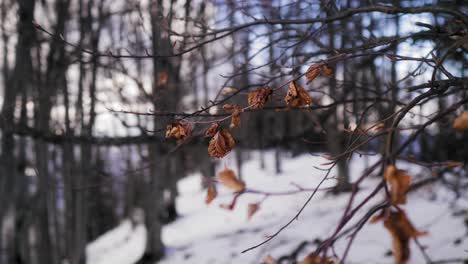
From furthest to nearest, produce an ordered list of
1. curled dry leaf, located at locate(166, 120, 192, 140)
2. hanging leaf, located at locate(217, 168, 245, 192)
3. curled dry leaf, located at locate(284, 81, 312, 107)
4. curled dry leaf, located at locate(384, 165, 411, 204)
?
1. curled dry leaf, located at locate(166, 120, 192, 140)
2. curled dry leaf, located at locate(284, 81, 312, 107)
3. hanging leaf, located at locate(217, 168, 245, 192)
4. curled dry leaf, located at locate(384, 165, 411, 204)

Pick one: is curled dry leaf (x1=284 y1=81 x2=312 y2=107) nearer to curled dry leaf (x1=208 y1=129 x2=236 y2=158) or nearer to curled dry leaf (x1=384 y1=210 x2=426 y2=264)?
curled dry leaf (x1=208 y1=129 x2=236 y2=158)

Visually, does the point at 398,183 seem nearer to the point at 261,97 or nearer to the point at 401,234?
the point at 401,234

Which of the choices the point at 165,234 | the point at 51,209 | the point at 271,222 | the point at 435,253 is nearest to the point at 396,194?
the point at 435,253

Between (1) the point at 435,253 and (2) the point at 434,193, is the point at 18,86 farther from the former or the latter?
(2) the point at 434,193

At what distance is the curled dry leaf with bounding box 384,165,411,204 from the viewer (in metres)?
0.91

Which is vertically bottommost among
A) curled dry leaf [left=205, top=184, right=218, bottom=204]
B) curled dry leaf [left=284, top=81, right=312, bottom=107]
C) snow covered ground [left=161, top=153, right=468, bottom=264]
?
snow covered ground [left=161, top=153, right=468, bottom=264]

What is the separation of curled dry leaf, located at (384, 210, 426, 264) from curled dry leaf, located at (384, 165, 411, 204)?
5 centimetres

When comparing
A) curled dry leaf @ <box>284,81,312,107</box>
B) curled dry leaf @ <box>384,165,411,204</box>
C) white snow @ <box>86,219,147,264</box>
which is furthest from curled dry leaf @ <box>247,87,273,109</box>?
white snow @ <box>86,219,147,264</box>

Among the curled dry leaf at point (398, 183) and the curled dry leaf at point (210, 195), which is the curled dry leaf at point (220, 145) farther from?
the curled dry leaf at point (398, 183)

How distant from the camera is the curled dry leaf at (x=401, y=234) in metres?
0.92

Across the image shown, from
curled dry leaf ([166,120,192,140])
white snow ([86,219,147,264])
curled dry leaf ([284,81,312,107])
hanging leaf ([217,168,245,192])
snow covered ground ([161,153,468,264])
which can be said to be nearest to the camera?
hanging leaf ([217,168,245,192])

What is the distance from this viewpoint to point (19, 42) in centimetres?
571

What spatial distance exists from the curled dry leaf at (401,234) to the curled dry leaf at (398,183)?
0.16ft

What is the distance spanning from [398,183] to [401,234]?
0.42 ft
